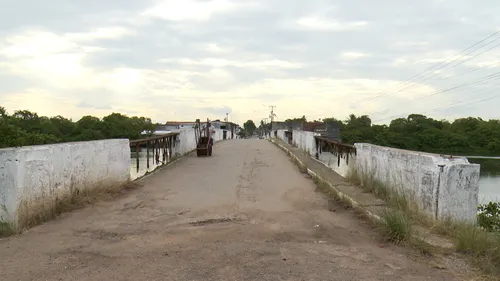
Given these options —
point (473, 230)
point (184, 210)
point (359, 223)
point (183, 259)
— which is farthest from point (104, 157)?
point (473, 230)

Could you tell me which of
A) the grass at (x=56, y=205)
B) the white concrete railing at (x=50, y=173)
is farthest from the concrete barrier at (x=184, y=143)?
the grass at (x=56, y=205)

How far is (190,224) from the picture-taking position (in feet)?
22.4

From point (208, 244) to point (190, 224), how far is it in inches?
49.7

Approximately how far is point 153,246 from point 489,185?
2858cm

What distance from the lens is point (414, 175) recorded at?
7184mm

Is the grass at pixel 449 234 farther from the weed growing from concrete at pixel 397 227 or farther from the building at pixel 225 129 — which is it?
the building at pixel 225 129

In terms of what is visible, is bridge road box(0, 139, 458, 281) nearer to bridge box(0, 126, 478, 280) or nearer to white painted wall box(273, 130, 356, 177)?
bridge box(0, 126, 478, 280)

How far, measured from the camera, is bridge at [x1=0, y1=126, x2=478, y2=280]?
4.71m

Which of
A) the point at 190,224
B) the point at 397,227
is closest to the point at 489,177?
the point at 397,227

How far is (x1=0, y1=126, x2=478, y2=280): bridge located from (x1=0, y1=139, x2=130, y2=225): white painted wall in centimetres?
2

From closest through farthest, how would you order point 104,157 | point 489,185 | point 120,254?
point 120,254
point 104,157
point 489,185

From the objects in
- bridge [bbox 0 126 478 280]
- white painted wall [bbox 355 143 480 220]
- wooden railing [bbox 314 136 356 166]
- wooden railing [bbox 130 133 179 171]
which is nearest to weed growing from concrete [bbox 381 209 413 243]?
bridge [bbox 0 126 478 280]

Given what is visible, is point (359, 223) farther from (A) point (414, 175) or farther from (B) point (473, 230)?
(B) point (473, 230)

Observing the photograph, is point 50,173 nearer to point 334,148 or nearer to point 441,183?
point 441,183
